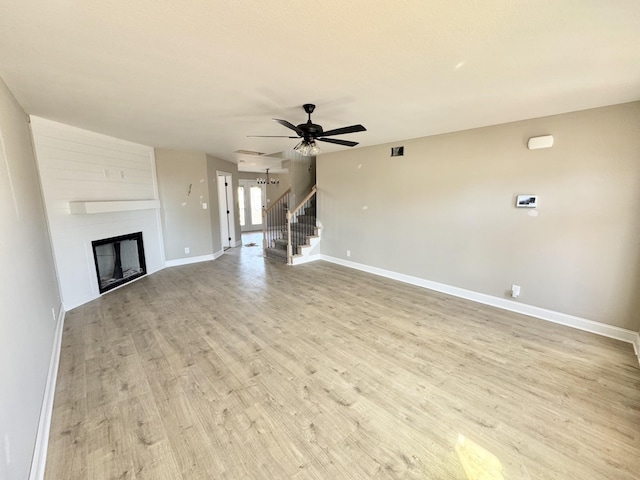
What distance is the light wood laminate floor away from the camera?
5.24ft

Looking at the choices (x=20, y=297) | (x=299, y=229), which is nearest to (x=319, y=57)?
(x=20, y=297)

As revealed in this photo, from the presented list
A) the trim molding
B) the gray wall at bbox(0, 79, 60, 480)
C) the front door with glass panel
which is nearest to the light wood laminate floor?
the gray wall at bbox(0, 79, 60, 480)

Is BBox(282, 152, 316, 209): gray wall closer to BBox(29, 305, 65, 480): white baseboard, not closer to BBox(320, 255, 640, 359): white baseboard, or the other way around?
BBox(320, 255, 640, 359): white baseboard

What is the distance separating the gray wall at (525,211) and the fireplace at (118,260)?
15.7ft

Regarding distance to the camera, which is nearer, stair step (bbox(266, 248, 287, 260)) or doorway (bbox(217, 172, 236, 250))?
stair step (bbox(266, 248, 287, 260))

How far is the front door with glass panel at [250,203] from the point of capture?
10211mm

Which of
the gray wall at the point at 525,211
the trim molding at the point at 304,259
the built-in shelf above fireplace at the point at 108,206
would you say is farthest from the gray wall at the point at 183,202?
the gray wall at the point at 525,211

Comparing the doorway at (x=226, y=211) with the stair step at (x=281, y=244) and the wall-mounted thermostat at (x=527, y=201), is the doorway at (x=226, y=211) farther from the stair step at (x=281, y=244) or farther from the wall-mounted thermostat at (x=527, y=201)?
the wall-mounted thermostat at (x=527, y=201)

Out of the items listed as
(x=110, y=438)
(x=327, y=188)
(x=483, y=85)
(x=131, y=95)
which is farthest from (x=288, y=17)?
(x=327, y=188)

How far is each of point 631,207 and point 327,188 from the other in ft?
15.4

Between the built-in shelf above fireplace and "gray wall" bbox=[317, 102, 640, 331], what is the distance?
4417 mm

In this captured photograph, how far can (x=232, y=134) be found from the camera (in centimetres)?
417

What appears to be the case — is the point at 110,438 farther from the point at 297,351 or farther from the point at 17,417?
the point at 297,351

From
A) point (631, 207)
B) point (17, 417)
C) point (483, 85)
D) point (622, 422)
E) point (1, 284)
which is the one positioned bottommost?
point (622, 422)
